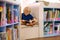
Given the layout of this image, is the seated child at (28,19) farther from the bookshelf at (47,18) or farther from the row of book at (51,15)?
the row of book at (51,15)

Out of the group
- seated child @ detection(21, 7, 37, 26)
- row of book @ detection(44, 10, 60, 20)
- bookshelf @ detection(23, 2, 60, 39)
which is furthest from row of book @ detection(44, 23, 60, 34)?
seated child @ detection(21, 7, 37, 26)

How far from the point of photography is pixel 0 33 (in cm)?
158

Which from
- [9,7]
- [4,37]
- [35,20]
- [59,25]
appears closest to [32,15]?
[35,20]

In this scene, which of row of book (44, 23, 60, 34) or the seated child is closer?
the seated child

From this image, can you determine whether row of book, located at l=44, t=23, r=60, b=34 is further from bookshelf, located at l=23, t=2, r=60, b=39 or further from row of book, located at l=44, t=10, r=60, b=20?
row of book, located at l=44, t=10, r=60, b=20

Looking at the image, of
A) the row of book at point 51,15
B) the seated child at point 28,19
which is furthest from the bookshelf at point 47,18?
the seated child at point 28,19

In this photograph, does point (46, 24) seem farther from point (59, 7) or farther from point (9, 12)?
point (9, 12)

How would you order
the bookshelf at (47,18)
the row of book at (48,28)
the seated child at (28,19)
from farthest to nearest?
the row of book at (48,28) → the bookshelf at (47,18) → the seated child at (28,19)

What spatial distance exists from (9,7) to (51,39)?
2305 millimetres

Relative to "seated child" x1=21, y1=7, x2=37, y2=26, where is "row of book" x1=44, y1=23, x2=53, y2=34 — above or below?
below

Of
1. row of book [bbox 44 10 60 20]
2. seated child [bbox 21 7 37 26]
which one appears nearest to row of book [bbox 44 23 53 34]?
row of book [bbox 44 10 60 20]

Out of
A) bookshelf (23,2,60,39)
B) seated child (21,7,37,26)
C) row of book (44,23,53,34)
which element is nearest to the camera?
seated child (21,7,37,26)

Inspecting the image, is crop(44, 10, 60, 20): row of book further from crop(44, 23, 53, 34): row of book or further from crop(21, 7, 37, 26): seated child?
crop(21, 7, 37, 26): seated child

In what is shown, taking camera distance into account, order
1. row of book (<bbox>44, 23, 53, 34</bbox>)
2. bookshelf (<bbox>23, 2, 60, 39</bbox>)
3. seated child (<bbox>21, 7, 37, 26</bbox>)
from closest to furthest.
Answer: seated child (<bbox>21, 7, 37, 26</bbox>), bookshelf (<bbox>23, 2, 60, 39</bbox>), row of book (<bbox>44, 23, 53, 34</bbox>)
